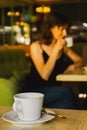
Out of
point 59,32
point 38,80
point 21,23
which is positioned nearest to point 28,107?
point 38,80

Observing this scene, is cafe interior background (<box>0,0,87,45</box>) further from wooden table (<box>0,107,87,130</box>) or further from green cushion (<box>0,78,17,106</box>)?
wooden table (<box>0,107,87,130</box>)

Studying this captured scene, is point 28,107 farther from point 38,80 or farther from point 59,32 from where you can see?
point 59,32

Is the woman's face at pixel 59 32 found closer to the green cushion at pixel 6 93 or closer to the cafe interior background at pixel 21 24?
the green cushion at pixel 6 93

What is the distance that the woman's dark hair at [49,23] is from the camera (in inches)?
121

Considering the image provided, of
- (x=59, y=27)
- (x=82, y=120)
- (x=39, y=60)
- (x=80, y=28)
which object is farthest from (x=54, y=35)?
(x=80, y=28)

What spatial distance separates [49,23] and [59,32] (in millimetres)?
126

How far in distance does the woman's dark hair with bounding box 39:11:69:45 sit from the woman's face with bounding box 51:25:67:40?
3 centimetres

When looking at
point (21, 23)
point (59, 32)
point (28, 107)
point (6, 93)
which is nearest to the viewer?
point (28, 107)

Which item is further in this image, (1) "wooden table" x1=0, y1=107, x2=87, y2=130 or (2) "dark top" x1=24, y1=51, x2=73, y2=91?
(2) "dark top" x1=24, y1=51, x2=73, y2=91

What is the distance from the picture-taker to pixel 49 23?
315 cm

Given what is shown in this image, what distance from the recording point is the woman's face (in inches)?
122

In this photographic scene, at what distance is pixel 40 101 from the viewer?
1.06m

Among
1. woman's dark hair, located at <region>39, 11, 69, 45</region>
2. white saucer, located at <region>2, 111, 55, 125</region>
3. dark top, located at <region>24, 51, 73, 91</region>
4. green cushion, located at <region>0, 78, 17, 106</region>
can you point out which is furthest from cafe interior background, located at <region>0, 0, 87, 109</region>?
white saucer, located at <region>2, 111, 55, 125</region>

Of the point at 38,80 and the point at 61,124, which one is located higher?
the point at 61,124
